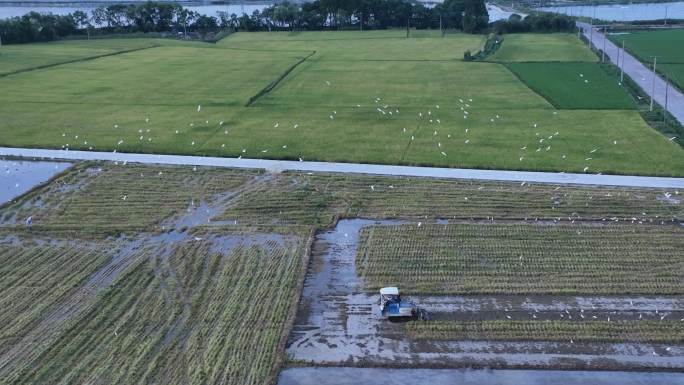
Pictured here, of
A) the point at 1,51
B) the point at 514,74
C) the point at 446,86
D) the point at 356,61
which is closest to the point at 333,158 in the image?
the point at 446,86

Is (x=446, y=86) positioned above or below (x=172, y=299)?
above

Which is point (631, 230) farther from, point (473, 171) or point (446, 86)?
point (446, 86)

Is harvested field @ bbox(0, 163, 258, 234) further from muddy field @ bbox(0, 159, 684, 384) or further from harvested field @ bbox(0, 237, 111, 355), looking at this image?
harvested field @ bbox(0, 237, 111, 355)

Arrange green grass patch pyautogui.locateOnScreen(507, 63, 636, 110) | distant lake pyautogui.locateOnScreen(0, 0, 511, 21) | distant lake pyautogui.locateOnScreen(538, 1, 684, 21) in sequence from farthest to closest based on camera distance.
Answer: distant lake pyautogui.locateOnScreen(0, 0, 511, 21), distant lake pyautogui.locateOnScreen(538, 1, 684, 21), green grass patch pyautogui.locateOnScreen(507, 63, 636, 110)

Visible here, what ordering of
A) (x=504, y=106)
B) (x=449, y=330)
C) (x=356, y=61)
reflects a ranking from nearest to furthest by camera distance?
(x=449, y=330) < (x=504, y=106) < (x=356, y=61)

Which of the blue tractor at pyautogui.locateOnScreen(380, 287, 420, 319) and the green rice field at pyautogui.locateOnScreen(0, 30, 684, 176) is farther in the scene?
the green rice field at pyautogui.locateOnScreen(0, 30, 684, 176)

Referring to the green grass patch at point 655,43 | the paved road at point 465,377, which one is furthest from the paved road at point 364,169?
the green grass patch at point 655,43

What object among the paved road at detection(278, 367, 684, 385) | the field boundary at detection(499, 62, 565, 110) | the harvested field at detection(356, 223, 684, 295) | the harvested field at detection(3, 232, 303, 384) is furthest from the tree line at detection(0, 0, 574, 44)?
the paved road at detection(278, 367, 684, 385)

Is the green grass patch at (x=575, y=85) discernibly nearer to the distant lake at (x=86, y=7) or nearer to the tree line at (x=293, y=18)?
the tree line at (x=293, y=18)
